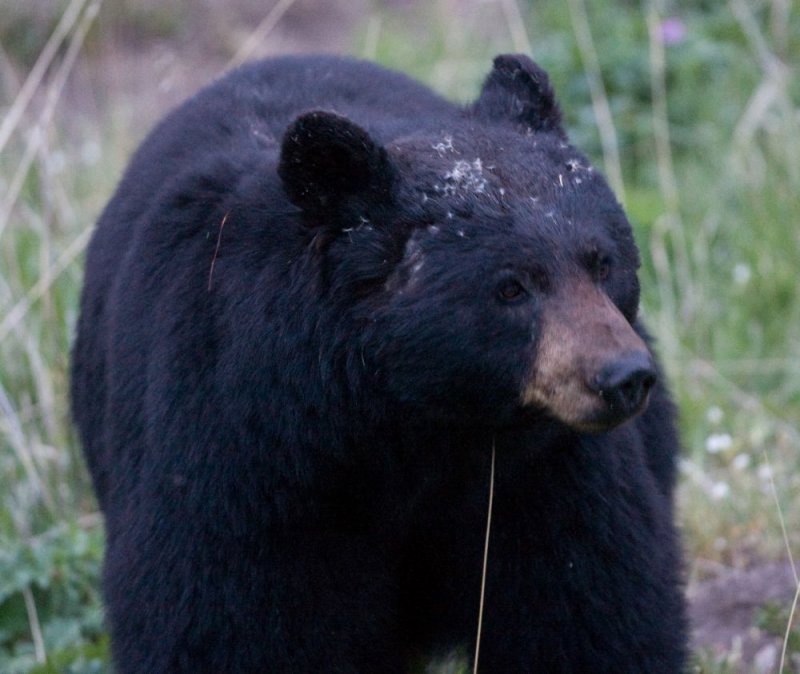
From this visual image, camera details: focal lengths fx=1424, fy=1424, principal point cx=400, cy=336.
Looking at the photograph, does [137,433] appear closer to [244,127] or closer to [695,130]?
[244,127]

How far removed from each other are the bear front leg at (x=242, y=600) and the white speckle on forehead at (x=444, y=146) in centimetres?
81

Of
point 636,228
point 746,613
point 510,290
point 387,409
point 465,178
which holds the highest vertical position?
point 465,178

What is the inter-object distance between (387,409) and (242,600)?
0.50 meters

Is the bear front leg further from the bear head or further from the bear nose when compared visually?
the bear nose

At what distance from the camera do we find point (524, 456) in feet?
9.57

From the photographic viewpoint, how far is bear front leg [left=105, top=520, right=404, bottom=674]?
2.89 meters

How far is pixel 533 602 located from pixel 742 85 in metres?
4.93

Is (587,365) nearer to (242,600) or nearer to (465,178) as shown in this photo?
(465,178)

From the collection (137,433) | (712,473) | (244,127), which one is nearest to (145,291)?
(137,433)

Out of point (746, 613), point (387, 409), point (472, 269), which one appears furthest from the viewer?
point (746, 613)

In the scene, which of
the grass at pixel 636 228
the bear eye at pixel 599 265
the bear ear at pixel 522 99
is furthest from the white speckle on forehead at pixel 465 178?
the grass at pixel 636 228

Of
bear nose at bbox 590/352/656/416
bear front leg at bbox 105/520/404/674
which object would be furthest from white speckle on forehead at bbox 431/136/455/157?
bear front leg at bbox 105/520/404/674

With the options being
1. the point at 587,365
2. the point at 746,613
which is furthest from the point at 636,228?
the point at 587,365

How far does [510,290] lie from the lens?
2654mm
